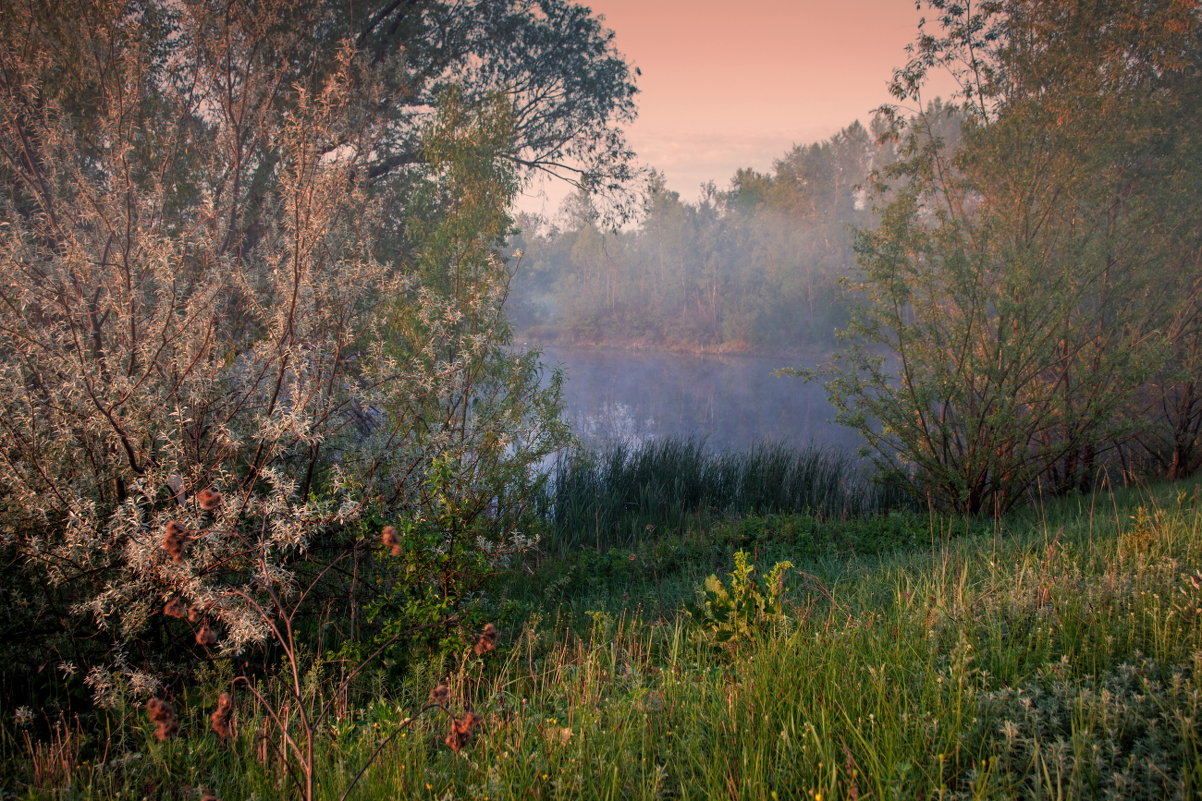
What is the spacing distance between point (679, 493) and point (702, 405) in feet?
49.0

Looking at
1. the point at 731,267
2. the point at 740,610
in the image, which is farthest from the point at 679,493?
the point at 731,267

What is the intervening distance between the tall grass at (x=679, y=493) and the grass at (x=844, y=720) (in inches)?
197

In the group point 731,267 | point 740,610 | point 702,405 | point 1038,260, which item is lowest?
point 702,405

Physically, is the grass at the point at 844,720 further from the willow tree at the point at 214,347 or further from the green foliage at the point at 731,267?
the green foliage at the point at 731,267

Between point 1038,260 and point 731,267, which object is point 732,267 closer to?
point 731,267

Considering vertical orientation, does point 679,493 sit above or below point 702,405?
below

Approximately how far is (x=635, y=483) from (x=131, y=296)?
7113 millimetres

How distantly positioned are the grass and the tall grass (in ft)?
16.4

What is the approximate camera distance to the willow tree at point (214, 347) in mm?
3459

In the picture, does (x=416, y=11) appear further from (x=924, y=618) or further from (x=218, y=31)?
(x=924, y=618)

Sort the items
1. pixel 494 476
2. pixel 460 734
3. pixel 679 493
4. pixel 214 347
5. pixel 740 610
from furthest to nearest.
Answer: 1. pixel 679 493
2. pixel 494 476
3. pixel 214 347
4. pixel 740 610
5. pixel 460 734

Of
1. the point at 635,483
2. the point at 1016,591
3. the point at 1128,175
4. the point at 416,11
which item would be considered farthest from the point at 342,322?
the point at 1128,175

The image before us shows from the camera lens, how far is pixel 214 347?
13.6 feet

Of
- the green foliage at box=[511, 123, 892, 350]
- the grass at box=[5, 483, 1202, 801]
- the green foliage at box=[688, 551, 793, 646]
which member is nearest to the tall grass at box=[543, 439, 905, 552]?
the green foliage at box=[688, 551, 793, 646]
